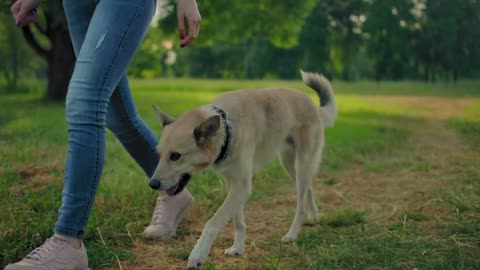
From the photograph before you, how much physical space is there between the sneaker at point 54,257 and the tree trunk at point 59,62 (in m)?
17.3

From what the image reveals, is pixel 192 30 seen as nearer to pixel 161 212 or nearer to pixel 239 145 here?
pixel 239 145

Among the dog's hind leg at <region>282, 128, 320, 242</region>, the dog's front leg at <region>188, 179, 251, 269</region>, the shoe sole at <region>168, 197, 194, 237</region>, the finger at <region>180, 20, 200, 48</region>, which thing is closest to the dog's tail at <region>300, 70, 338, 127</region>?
the dog's hind leg at <region>282, 128, 320, 242</region>

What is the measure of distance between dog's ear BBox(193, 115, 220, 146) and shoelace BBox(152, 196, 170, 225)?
94 cm

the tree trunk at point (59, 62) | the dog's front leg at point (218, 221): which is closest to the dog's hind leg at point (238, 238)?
the dog's front leg at point (218, 221)

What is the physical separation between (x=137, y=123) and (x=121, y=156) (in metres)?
3.84

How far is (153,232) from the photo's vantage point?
3.96 meters

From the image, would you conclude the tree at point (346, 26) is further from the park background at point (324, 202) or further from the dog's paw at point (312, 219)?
the dog's paw at point (312, 219)

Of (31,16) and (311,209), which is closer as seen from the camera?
(31,16)

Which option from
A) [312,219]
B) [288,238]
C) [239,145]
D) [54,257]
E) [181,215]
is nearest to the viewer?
[54,257]

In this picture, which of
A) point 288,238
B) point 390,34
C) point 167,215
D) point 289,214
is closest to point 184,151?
point 167,215

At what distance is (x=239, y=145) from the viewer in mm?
3607

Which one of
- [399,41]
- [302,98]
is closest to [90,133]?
[302,98]

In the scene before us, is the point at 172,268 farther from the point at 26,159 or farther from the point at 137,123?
the point at 26,159

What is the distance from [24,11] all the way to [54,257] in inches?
56.1
